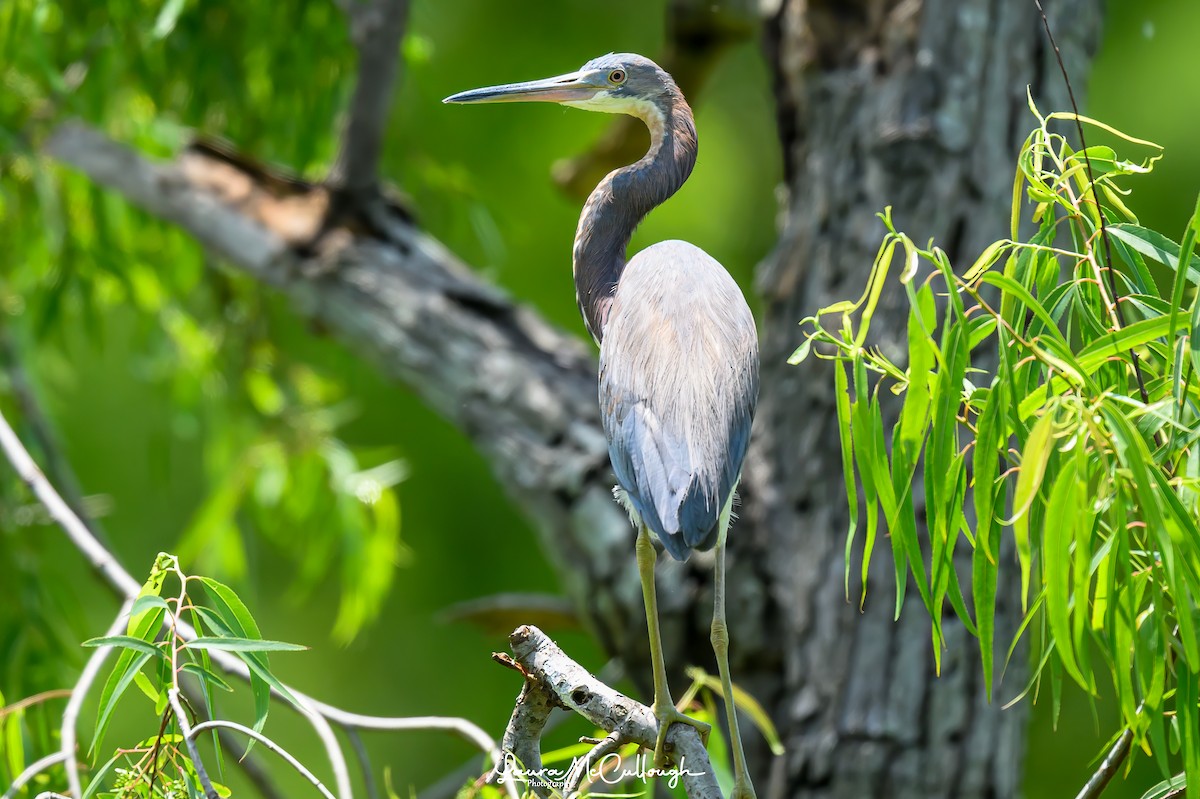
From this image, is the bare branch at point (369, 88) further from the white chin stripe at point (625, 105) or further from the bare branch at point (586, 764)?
the bare branch at point (586, 764)

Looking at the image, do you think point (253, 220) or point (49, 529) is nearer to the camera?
point (253, 220)

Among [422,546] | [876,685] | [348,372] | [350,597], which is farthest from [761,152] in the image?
[876,685]

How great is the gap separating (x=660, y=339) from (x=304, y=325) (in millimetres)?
1261

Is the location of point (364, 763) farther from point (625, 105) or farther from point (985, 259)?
point (985, 259)

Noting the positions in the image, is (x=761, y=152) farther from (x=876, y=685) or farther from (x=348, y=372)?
(x=876, y=685)

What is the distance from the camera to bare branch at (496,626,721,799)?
2.76 ft

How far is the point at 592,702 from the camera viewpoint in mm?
857

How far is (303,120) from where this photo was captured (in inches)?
81.0

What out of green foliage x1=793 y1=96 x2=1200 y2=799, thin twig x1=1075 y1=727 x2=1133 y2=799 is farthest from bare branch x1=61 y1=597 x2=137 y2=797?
thin twig x1=1075 y1=727 x2=1133 y2=799

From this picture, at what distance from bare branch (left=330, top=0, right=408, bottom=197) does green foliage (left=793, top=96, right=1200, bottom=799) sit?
1136 millimetres

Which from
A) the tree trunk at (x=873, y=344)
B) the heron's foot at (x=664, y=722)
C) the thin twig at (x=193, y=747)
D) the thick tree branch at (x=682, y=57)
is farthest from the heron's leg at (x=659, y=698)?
the thick tree branch at (x=682, y=57)

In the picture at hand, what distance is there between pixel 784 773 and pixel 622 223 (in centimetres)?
90

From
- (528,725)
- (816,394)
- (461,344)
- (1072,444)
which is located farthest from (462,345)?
(1072,444)

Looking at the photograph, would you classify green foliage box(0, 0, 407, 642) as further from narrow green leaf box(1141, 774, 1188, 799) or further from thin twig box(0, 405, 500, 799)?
narrow green leaf box(1141, 774, 1188, 799)
